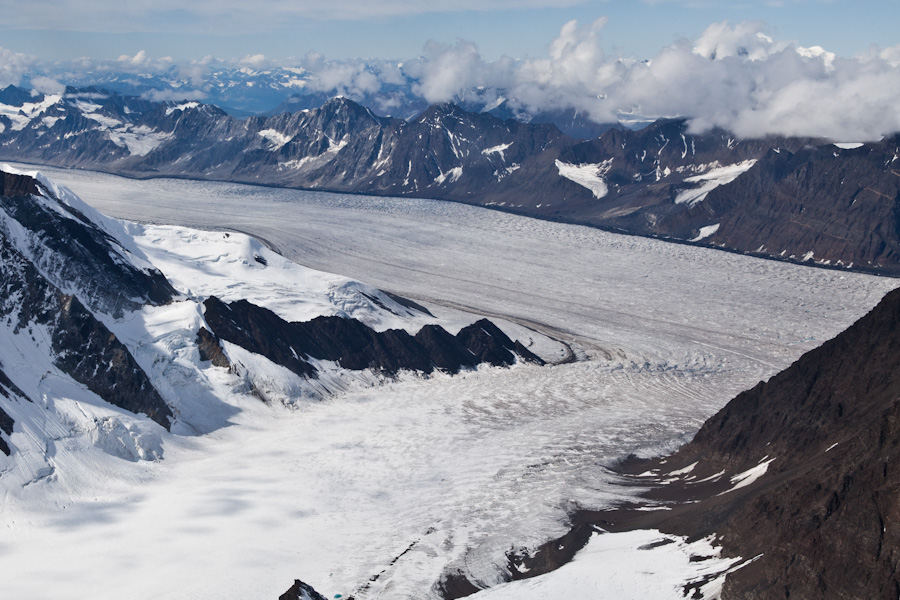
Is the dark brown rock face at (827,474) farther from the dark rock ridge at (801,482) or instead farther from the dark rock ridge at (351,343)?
the dark rock ridge at (351,343)

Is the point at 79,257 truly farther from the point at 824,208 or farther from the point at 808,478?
the point at 824,208

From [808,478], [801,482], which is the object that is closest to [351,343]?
[801,482]

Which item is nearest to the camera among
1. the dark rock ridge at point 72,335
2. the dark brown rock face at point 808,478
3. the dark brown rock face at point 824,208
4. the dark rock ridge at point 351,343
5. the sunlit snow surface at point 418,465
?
the dark brown rock face at point 808,478

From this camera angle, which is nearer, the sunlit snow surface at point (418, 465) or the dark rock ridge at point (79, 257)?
the sunlit snow surface at point (418, 465)

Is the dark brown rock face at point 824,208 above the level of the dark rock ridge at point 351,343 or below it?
above

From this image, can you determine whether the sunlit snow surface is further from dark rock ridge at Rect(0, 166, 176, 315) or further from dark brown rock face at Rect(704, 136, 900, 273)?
dark brown rock face at Rect(704, 136, 900, 273)

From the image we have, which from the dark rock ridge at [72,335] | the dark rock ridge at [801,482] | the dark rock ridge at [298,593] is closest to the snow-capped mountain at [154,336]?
the dark rock ridge at [72,335]

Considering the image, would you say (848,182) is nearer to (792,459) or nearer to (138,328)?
(792,459)
